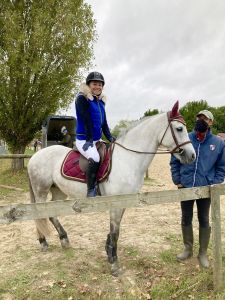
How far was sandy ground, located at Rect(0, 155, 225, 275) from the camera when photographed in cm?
535

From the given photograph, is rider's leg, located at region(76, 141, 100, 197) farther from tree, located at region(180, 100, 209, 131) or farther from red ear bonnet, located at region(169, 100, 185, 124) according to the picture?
tree, located at region(180, 100, 209, 131)

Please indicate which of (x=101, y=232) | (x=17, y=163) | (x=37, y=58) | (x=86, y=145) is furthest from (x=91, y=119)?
(x=17, y=163)

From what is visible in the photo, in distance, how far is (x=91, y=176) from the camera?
14.8 feet

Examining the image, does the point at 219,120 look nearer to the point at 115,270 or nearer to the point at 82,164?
the point at 82,164

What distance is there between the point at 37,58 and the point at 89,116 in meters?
9.10

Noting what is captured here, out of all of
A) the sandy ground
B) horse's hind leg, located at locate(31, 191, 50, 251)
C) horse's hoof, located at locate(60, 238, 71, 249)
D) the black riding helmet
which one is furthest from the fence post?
horse's hind leg, located at locate(31, 191, 50, 251)

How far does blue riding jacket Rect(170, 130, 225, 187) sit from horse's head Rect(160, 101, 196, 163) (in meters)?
0.33

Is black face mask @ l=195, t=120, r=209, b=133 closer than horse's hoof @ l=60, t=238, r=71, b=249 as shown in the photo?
Yes

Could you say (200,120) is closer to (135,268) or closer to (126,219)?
(135,268)

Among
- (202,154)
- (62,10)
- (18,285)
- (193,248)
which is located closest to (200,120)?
(202,154)

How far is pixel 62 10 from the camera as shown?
42.8 ft

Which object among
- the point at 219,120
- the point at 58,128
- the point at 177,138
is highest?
the point at 219,120

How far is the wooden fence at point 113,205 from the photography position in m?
3.06

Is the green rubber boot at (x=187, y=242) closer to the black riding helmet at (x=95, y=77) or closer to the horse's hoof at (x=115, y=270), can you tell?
the horse's hoof at (x=115, y=270)
